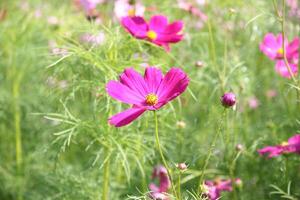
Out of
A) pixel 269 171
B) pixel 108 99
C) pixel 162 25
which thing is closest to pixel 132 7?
pixel 162 25

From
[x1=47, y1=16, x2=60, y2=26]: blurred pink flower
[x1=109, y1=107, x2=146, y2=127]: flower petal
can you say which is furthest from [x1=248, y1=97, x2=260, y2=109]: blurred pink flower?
[x1=109, y1=107, x2=146, y2=127]: flower petal

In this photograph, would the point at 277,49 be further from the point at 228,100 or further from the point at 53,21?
the point at 53,21

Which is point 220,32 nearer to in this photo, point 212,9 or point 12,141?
point 212,9

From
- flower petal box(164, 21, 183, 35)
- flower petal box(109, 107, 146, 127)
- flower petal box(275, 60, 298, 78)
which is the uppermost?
flower petal box(164, 21, 183, 35)

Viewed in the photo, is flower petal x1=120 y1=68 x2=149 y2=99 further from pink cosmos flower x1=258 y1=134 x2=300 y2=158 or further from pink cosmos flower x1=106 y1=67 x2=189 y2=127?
pink cosmos flower x1=258 y1=134 x2=300 y2=158

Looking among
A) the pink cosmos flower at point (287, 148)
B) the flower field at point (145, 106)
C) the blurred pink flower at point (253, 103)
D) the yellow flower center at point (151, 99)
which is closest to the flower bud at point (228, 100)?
the flower field at point (145, 106)

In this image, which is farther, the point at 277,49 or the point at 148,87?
the point at 277,49

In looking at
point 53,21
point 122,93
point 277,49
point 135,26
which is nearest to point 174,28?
point 135,26
